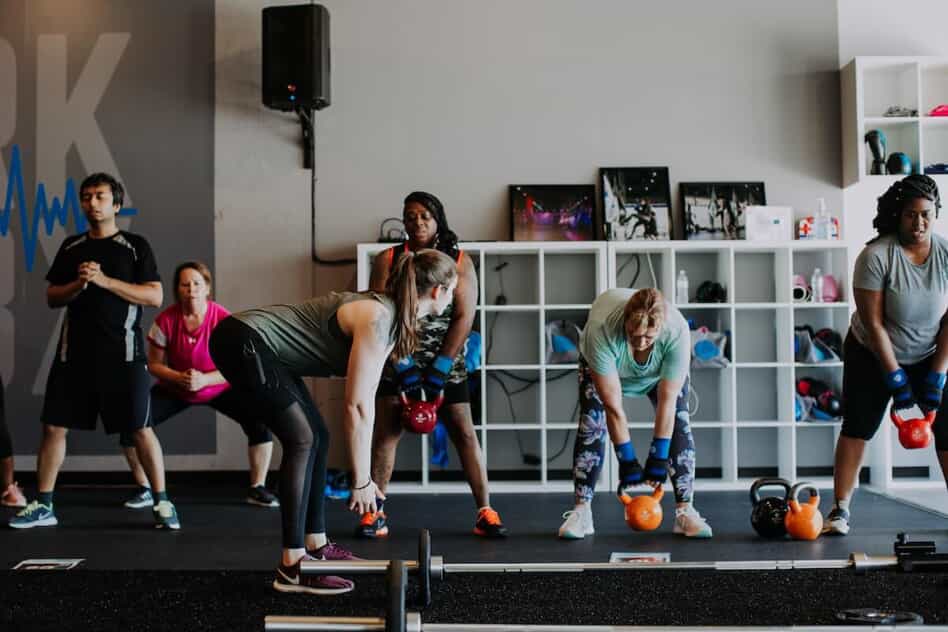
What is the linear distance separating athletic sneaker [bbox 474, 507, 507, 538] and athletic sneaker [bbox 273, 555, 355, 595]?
1108mm

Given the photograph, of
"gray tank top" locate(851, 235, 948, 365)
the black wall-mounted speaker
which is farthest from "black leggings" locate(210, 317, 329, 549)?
the black wall-mounted speaker

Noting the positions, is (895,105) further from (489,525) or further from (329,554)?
(329,554)

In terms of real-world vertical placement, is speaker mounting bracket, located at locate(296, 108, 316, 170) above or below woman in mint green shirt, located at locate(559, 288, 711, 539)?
above

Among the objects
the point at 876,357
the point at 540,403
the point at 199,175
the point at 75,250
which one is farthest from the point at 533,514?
the point at 199,175

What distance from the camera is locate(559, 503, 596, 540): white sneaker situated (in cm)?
385

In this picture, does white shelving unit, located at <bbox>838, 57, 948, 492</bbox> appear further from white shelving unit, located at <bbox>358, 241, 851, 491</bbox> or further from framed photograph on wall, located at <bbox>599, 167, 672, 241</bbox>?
framed photograph on wall, located at <bbox>599, 167, 672, 241</bbox>

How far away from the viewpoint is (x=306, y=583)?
2.85 meters

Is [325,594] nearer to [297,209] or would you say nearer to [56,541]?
[56,541]

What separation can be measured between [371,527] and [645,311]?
1.51m

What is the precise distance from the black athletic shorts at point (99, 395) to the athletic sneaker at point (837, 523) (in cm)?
282

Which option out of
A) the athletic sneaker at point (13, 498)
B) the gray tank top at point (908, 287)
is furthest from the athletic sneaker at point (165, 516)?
the gray tank top at point (908, 287)

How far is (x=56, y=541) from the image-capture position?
382 cm

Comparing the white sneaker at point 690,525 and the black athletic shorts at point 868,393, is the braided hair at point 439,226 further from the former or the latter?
the black athletic shorts at point 868,393

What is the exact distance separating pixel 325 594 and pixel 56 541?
1596mm
